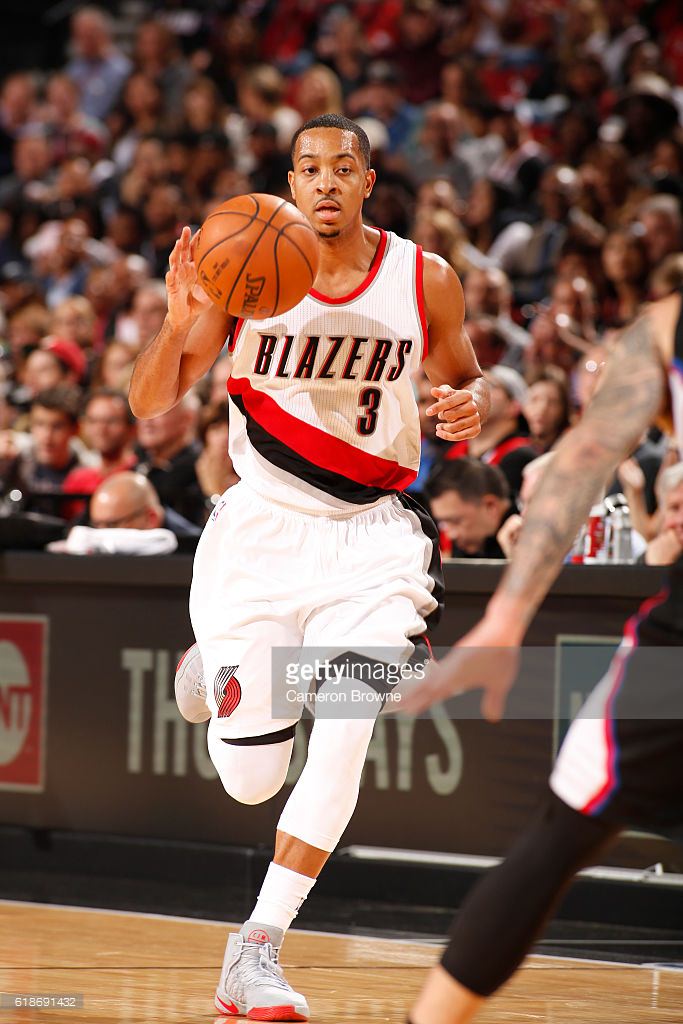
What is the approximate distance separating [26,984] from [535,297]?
23.3 ft

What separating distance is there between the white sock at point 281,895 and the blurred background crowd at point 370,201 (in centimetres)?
234

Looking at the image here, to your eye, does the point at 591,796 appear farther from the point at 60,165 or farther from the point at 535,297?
the point at 60,165

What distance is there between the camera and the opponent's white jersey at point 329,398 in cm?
452

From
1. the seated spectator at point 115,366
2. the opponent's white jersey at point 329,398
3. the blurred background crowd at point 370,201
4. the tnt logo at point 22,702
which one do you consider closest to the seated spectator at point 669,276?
the blurred background crowd at point 370,201

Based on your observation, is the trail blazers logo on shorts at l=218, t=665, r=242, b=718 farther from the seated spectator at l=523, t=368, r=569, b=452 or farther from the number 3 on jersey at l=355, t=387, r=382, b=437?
the seated spectator at l=523, t=368, r=569, b=452

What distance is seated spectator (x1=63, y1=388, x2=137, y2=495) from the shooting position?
8.51 meters

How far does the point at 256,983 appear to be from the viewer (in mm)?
4207

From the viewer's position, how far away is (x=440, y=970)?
272cm

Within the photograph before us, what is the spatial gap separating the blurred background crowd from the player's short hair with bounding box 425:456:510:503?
0.04 ft

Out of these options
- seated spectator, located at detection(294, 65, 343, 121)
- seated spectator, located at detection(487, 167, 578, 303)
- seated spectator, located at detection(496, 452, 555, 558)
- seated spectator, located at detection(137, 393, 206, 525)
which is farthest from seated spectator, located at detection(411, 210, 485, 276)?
seated spectator, located at detection(496, 452, 555, 558)

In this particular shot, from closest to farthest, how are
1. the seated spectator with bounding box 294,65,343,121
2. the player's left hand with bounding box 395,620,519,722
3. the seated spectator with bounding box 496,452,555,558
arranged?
the player's left hand with bounding box 395,620,519,722 < the seated spectator with bounding box 496,452,555,558 < the seated spectator with bounding box 294,65,343,121

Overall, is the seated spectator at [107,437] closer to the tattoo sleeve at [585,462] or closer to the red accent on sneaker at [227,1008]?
the red accent on sneaker at [227,1008]

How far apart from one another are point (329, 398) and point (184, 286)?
54 cm

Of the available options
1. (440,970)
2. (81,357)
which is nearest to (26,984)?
(440,970)
